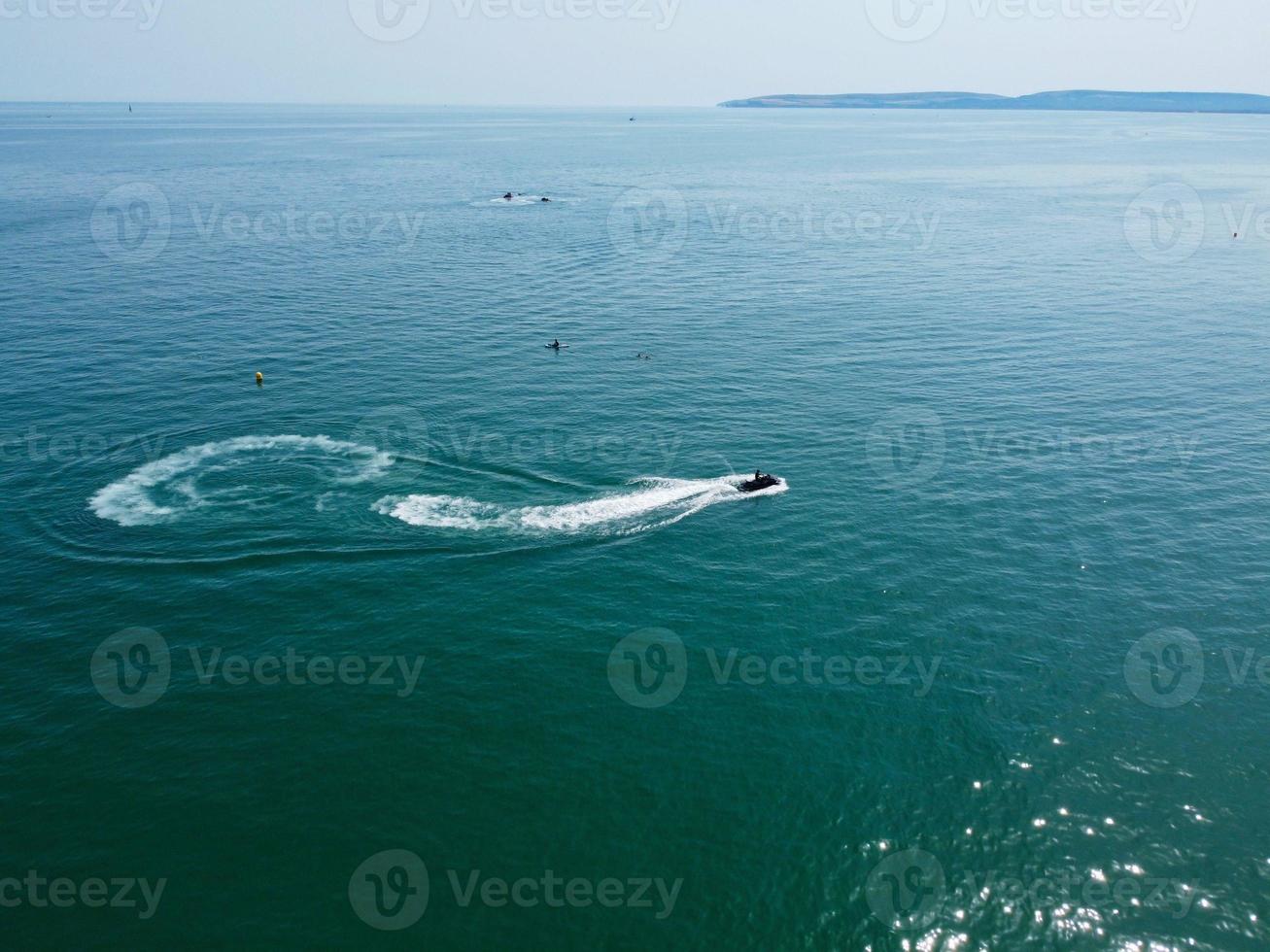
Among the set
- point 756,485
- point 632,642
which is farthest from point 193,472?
point 756,485

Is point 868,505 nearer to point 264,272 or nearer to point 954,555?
point 954,555

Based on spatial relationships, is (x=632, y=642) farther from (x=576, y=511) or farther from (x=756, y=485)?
(x=756, y=485)

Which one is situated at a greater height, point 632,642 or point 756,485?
point 756,485

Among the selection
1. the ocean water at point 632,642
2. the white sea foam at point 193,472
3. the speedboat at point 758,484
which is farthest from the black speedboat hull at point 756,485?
the white sea foam at point 193,472

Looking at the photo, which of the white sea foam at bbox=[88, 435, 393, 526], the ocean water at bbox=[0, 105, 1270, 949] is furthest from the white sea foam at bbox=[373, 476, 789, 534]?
the white sea foam at bbox=[88, 435, 393, 526]

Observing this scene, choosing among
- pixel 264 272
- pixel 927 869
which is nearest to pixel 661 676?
pixel 927 869

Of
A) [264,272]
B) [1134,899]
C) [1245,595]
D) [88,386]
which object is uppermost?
[264,272]
